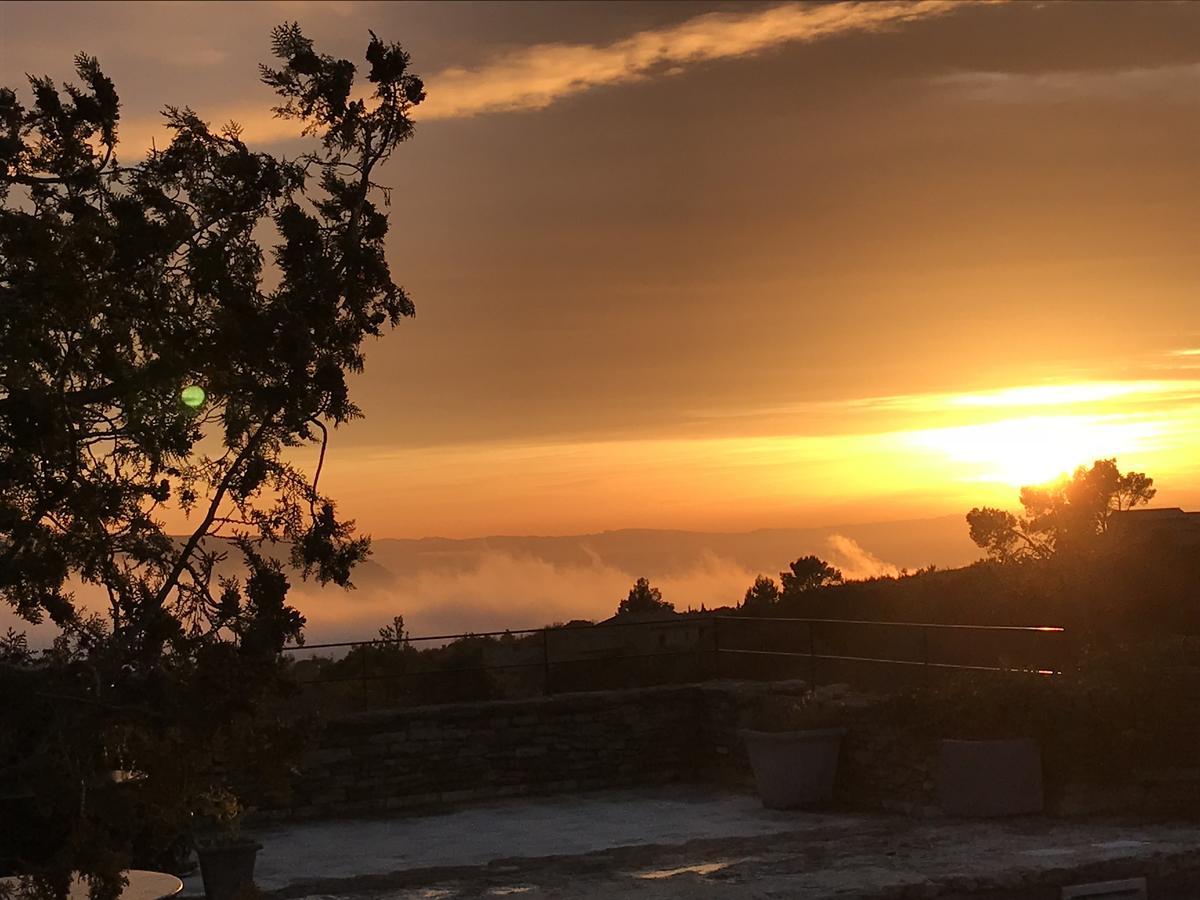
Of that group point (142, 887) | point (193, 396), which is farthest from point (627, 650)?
point (193, 396)

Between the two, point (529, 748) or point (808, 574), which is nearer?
point (529, 748)

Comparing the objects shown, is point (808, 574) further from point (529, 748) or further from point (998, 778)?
point (998, 778)

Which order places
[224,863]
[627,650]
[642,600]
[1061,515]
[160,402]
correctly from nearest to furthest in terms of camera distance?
[160,402]
[224,863]
[627,650]
[1061,515]
[642,600]

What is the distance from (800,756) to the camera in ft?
41.1

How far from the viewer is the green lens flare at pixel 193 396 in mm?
6668

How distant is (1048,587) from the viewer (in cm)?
2558

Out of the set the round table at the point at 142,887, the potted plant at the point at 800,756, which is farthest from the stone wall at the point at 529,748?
the round table at the point at 142,887

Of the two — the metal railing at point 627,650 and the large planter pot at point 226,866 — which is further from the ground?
the metal railing at point 627,650

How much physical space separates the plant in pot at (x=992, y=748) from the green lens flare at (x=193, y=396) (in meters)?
6.74

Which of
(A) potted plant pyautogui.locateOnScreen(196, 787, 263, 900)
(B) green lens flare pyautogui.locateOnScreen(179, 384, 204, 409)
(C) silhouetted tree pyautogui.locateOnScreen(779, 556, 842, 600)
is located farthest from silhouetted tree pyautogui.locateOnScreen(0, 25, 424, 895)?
(C) silhouetted tree pyautogui.locateOnScreen(779, 556, 842, 600)

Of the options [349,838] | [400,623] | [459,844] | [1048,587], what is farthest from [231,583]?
[1048,587]

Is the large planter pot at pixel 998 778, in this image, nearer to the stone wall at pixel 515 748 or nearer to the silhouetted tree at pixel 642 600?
the stone wall at pixel 515 748

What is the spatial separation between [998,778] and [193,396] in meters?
6.90

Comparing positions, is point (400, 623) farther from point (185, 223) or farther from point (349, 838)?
point (185, 223)
